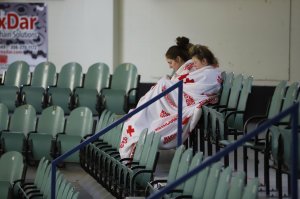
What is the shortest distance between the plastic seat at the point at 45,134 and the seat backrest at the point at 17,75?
1586mm

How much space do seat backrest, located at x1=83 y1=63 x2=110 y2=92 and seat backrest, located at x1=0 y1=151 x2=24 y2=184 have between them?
8.26 ft

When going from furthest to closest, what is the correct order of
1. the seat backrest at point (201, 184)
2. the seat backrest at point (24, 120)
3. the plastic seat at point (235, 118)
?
the seat backrest at point (24, 120) → the plastic seat at point (235, 118) → the seat backrest at point (201, 184)

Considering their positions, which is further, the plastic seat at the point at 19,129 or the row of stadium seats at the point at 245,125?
the plastic seat at the point at 19,129

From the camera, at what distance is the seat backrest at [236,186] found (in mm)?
4477

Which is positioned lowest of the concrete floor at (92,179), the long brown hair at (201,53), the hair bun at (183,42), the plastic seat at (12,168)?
the concrete floor at (92,179)

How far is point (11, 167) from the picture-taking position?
7320 millimetres

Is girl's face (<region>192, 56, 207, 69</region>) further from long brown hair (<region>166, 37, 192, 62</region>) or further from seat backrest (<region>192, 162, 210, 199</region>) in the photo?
seat backrest (<region>192, 162, 210, 199</region>)

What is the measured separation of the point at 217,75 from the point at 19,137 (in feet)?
7.44

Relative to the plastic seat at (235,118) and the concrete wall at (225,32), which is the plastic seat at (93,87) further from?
the plastic seat at (235,118)

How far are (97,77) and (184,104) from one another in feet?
6.97

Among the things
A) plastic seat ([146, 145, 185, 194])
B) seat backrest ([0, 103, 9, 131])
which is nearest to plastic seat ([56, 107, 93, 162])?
seat backrest ([0, 103, 9, 131])

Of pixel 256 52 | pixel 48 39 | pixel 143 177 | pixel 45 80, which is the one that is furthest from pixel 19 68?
pixel 143 177

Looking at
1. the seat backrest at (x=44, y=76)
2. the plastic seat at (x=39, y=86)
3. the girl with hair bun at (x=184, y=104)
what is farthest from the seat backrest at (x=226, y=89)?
the seat backrest at (x=44, y=76)

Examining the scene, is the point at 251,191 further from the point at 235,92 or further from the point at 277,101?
the point at 235,92
